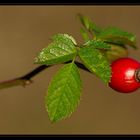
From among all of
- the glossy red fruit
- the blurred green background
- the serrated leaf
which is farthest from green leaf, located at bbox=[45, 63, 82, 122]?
the blurred green background

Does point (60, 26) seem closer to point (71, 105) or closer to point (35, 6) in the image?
point (35, 6)

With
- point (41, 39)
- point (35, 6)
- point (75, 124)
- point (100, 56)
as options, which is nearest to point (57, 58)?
point (100, 56)

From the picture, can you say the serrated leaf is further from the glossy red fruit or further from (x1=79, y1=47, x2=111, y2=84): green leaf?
(x1=79, y1=47, x2=111, y2=84): green leaf

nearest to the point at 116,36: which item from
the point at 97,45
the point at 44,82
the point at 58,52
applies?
the point at 97,45

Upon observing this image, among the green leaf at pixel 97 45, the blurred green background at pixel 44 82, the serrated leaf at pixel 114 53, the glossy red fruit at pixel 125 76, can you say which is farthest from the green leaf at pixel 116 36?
the blurred green background at pixel 44 82

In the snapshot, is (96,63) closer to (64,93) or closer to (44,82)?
(64,93)
